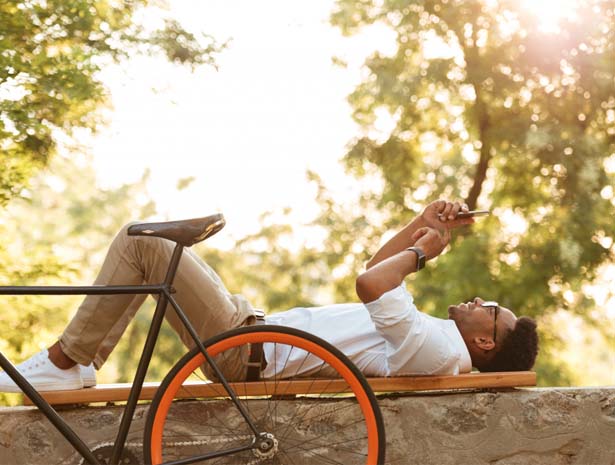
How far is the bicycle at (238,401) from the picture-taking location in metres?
3.14

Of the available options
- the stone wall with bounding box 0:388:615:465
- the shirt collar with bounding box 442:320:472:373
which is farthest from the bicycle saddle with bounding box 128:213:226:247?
the shirt collar with bounding box 442:320:472:373

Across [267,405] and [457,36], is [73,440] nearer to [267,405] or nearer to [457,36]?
[267,405]

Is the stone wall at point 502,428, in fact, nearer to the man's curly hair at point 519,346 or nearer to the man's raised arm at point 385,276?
the man's curly hair at point 519,346

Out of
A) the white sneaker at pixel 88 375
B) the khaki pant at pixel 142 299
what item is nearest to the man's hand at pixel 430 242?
the khaki pant at pixel 142 299

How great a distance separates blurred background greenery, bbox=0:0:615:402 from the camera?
6.68 m

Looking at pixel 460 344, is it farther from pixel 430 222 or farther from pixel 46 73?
pixel 46 73

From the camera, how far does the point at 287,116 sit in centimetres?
1341

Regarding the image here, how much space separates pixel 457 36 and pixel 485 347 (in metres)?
7.34

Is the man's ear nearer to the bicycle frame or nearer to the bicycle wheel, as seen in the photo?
the bicycle wheel

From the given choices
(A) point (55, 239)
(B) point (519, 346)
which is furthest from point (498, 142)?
(A) point (55, 239)

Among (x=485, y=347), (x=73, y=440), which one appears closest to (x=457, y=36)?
(x=485, y=347)

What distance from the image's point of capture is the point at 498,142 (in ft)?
34.8

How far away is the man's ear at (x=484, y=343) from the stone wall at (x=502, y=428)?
0.63ft

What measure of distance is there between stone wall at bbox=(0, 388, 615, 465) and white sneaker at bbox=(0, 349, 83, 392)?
852 mm
